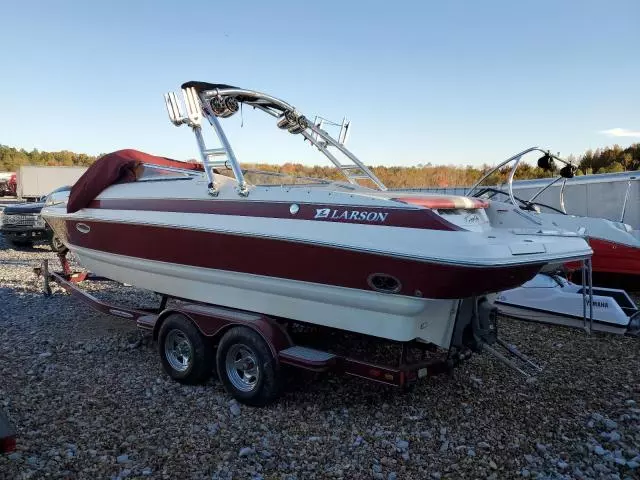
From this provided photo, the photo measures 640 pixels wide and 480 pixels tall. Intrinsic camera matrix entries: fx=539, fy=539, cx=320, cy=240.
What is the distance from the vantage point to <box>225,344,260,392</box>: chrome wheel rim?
4.29 metres

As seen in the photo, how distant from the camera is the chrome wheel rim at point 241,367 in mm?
4285

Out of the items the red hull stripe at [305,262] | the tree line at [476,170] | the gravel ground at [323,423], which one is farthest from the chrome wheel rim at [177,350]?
the tree line at [476,170]

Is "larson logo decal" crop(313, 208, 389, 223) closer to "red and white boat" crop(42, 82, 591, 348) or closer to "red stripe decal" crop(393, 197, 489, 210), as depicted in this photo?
"red and white boat" crop(42, 82, 591, 348)

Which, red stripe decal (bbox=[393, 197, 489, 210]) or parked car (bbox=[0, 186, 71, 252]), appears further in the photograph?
parked car (bbox=[0, 186, 71, 252])

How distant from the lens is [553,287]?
22.3ft

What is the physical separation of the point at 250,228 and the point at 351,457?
185 cm

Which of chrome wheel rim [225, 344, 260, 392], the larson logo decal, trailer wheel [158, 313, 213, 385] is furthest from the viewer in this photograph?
trailer wheel [158, 313, 213, 385]

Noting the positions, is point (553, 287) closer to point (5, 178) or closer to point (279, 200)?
point (279, 200)

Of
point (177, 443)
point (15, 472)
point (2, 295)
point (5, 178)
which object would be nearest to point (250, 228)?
point (177, 443)

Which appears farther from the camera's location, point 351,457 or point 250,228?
point 250,228

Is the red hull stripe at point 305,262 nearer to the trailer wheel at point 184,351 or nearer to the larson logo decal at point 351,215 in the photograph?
the larson logo decal at point 351,215

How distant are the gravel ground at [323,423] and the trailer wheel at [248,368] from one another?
0.11 meters

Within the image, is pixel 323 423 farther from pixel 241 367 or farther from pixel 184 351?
pixel 184 351

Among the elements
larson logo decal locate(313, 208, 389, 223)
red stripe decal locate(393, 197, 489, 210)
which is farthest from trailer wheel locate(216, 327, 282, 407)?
red stripe decal locate(393, 197, 489, 210)
